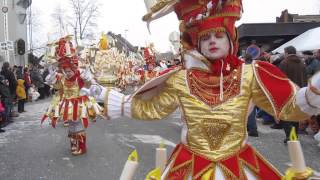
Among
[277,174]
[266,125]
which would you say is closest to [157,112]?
[277,174]

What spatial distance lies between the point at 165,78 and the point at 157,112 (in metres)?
0.23

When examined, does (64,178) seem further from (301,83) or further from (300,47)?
(300,47)

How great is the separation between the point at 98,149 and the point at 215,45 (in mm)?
6433

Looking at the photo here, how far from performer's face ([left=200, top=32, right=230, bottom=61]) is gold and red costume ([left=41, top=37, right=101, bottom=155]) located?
5.57 metres

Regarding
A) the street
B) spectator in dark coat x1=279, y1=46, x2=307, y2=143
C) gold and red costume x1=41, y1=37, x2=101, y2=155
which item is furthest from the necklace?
spectator in dark coat x1=279, y1=46, x2=307, y2=143

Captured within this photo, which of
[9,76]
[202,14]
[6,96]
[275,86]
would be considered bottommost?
[6,96]

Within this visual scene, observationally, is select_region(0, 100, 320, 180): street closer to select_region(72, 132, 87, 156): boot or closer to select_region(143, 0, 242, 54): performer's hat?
select_region(72, 132, 87, 156): boot

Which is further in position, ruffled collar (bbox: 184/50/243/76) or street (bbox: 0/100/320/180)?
street (bbox: 0/100/320/180)

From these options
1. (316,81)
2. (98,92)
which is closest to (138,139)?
(98,92)

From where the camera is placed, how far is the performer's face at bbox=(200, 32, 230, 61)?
10.3ft

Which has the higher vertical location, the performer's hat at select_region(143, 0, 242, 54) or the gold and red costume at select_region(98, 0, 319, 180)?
the performer's hat at select_region(143, 0, 242, 54)

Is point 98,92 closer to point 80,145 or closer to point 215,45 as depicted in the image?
point 215,45

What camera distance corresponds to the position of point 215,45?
3.14 meters

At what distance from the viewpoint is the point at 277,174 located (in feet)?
9.89
